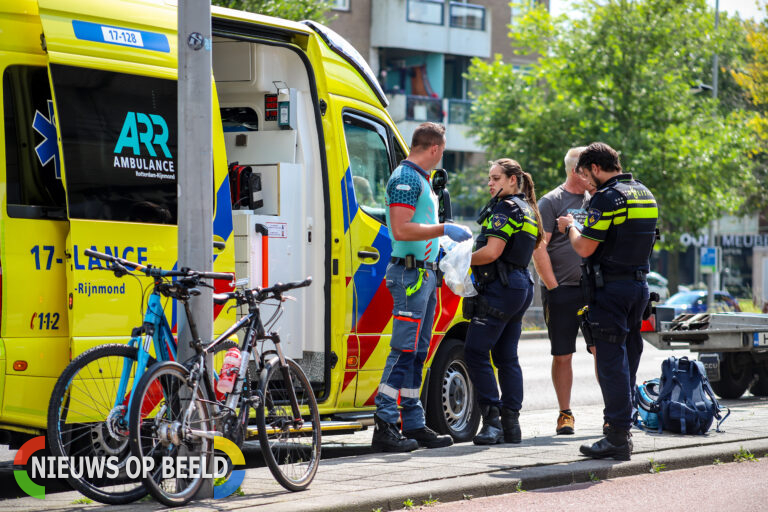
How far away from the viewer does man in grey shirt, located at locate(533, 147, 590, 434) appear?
818 cm

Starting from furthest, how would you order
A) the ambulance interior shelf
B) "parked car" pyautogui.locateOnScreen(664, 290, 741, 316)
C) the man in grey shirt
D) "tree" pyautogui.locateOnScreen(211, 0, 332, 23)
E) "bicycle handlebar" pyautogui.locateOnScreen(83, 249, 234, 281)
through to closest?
"parked car" pyautogui.locateOnScreen(664, 290, 741, 316) < "tree" pyautogui.locateOnScreen(211, 0, 332, 23) < the man in grey shirt < the ambulance interior shelf < "bicycle handlebar" pyautogui.locateOnScreen(83, 249, 234, 281)

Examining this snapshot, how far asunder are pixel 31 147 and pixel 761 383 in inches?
327

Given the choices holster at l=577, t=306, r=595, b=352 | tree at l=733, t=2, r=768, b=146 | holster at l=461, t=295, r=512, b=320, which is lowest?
holster at l=577, t=306, r=595, b=352

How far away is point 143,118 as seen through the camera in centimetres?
630

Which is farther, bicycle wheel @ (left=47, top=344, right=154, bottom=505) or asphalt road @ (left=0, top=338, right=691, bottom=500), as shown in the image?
asphalt road @ (left=0, top=338, right=691, bottom=500)

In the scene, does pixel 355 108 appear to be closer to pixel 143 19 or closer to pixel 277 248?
pixel 277 248

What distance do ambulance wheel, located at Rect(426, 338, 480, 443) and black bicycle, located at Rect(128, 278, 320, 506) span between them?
87.6 inches

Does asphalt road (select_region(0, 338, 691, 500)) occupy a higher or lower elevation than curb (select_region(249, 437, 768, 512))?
lower

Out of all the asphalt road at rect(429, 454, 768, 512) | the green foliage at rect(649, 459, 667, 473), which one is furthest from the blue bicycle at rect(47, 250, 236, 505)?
the green foliage at rect(649, 459, 667, 473)

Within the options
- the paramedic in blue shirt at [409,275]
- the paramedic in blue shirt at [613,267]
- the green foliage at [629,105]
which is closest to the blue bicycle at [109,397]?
the paramedic in blue shirt at [409,275]

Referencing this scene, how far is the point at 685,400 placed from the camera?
26.5 ft

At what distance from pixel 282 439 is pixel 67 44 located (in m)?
2.36

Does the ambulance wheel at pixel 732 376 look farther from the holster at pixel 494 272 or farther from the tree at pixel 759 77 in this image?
the tree at pixel 759 77

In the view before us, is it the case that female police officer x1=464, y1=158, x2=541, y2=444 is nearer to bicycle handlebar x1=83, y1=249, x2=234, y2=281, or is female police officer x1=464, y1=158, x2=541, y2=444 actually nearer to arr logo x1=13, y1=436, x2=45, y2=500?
bicycle handlebar x1=83, y1=249, x2=234, y2=281
